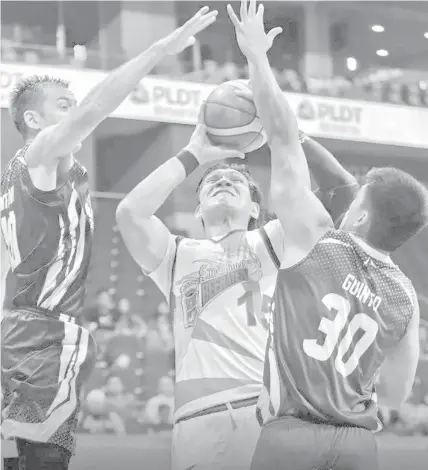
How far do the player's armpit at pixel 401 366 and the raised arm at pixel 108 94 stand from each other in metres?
1.15

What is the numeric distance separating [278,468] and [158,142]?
3069mm

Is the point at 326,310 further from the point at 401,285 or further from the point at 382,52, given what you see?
the point at 382,52

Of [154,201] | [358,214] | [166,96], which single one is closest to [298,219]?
[358,214]

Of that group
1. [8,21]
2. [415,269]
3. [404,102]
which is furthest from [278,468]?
[8,21]

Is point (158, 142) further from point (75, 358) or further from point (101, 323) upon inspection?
point (75, 358)

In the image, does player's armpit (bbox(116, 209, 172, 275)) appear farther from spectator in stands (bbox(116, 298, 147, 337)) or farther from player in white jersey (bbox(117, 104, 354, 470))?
spectator in stands (bbox(116, 298, 147, 337))

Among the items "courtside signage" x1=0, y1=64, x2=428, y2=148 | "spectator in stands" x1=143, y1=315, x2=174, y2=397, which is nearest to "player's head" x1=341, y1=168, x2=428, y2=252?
"courtside signage" x1=0, y1=64, x2=428, y2=148

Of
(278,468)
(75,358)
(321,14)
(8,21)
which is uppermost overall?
(8,21)

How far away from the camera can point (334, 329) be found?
2.36m

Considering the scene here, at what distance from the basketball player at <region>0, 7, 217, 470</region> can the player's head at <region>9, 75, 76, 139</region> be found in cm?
13

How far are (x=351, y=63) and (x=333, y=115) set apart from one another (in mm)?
644

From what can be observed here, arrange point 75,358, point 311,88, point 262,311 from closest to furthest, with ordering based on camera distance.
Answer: point 75,358 < point 262,311 < point 311,88

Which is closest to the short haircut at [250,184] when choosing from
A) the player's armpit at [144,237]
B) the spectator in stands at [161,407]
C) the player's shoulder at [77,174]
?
the player's armpit at [144,237]

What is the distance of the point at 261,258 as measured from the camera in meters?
3.18
